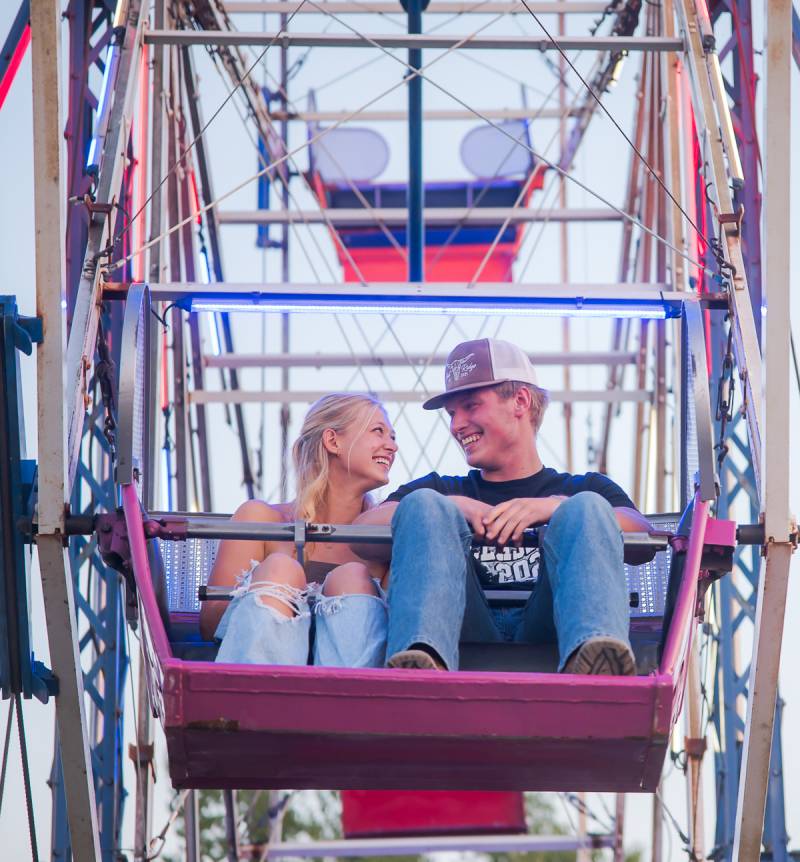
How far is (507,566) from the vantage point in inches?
189

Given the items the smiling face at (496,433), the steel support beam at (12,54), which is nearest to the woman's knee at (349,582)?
the smiling face at (496,433)

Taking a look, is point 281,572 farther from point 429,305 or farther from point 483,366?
point 429,305

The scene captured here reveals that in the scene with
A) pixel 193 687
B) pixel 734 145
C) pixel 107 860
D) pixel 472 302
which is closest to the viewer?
pixel 193 687

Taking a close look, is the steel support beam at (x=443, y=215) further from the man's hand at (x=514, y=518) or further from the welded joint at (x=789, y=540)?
the man's hand at (x=514, y=518)

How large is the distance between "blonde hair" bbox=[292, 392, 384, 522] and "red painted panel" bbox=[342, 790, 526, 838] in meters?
6.15

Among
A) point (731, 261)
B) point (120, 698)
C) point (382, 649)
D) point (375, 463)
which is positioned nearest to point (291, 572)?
point (382, 649)

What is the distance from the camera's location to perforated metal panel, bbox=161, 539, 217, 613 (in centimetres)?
488

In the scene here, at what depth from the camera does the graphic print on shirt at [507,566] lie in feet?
15.5

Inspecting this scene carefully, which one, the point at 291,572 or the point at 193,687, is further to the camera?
the point at 291,572

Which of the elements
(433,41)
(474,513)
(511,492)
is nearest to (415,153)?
(433,41)

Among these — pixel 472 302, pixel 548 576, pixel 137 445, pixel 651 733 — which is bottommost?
pixel 651 733

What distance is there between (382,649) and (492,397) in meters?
1.24

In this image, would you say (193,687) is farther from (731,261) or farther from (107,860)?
(107,860)

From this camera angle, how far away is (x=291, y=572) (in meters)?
4.25
